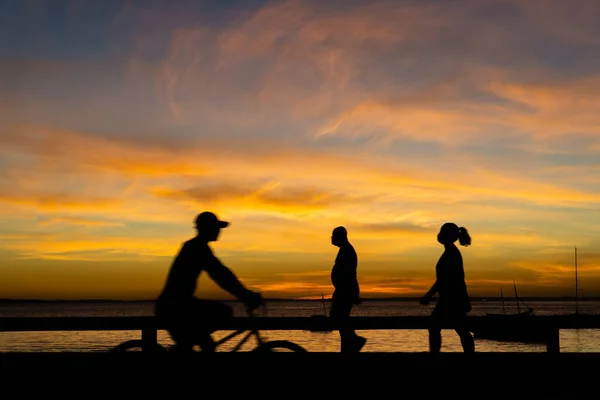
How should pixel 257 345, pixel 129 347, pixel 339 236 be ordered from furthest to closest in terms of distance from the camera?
1. pixel 339 236
2. pixel 129 347
3. pixel 257 345

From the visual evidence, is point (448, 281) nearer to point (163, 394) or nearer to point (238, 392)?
point (238, 392)

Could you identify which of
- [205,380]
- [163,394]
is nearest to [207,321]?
[205,380]

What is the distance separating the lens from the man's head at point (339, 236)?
31.9 ft

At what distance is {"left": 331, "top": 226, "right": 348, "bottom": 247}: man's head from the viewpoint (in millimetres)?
9727

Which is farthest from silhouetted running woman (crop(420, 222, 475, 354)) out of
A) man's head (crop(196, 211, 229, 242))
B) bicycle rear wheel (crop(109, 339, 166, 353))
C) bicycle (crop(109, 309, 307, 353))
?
man's head (crop(196, 211, 229, 242))

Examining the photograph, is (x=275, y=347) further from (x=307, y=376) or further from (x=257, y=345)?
(x=307, y=376)

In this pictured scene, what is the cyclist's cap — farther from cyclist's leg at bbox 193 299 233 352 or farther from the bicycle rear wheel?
the bicycle rear wheel

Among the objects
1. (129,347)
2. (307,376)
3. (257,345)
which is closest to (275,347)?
(257,345)

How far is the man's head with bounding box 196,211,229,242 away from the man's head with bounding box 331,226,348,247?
3.42 meters

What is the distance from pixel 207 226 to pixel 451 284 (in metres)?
4.14

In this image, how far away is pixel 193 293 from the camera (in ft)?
21.1

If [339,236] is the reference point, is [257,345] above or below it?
below

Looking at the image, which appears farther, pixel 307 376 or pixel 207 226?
pixel 307 376

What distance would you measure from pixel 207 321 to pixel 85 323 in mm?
3502
